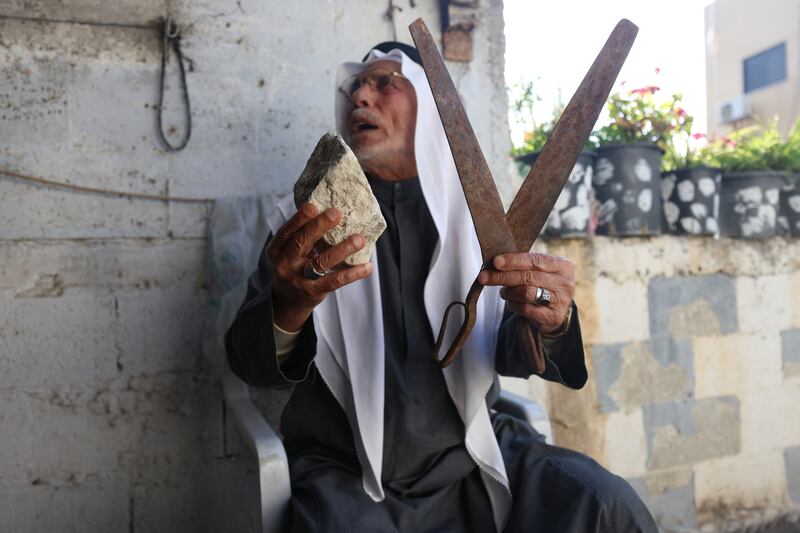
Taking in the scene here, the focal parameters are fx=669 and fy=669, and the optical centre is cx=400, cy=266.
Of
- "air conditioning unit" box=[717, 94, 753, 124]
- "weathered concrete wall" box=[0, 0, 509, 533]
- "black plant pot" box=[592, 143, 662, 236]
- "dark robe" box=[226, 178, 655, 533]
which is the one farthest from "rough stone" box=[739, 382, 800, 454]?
"air conditioning unit" box=[717, 94, 753, 124]

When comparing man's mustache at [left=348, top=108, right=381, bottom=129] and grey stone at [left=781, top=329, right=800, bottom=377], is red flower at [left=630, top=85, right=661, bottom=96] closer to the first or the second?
grey stone at [left=781, top=329, right=800, bottom=377]

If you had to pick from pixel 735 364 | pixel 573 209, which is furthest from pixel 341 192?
Answer: pixel 735 364

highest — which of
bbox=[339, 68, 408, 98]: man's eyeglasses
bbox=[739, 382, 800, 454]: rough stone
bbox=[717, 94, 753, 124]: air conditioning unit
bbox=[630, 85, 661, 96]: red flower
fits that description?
bbox=[717, 94, 753, 124]: air conditioning unit

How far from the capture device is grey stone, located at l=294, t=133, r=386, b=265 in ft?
4.42

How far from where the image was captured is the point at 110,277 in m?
2.24

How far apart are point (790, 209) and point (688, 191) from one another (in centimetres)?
72

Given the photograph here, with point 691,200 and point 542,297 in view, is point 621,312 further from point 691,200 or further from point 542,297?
point 542,297

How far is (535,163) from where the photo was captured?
4.86 ft

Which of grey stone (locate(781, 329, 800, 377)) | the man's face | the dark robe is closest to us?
the dark robe

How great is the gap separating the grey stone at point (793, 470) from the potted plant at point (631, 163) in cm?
142

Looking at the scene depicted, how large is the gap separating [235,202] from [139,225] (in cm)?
33

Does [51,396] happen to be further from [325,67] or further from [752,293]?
[752,293]

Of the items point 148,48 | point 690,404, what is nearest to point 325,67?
point 148,48

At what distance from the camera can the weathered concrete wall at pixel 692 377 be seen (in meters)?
2.96
